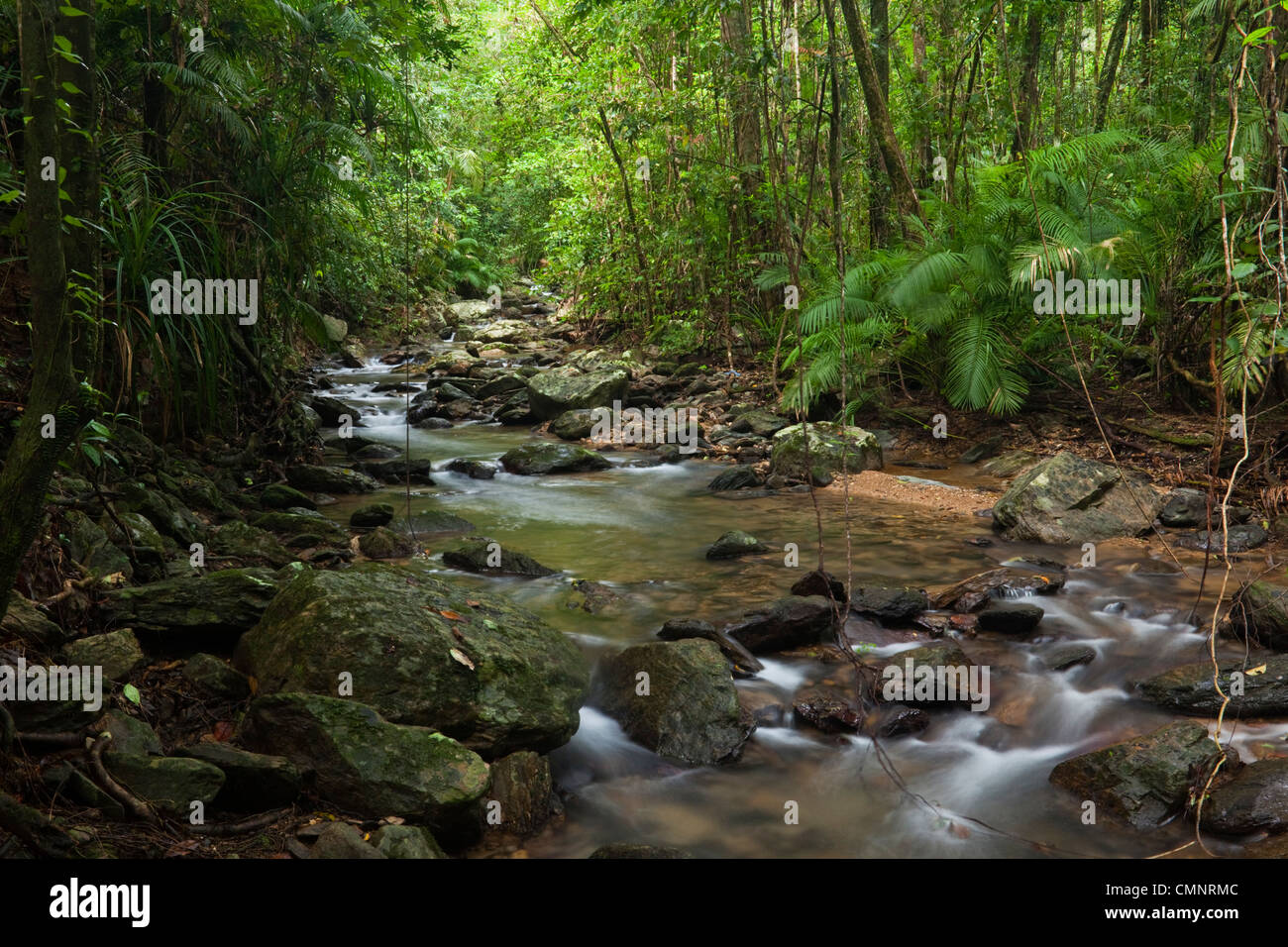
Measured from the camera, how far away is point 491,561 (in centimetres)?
584

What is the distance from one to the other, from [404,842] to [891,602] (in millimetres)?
3148

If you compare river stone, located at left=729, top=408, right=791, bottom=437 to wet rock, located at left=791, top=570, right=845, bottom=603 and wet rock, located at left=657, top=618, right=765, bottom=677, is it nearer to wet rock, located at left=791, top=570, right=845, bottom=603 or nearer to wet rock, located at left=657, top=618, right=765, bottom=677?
wet rock, located at left=791, top=570, right=845, bottom=603

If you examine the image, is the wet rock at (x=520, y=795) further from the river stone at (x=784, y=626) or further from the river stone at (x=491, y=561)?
the river stone at (x=491, y=561)

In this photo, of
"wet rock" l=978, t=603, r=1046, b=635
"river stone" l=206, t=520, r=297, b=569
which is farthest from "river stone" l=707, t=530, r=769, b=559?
"river stone" l=206, t=520, r=297, b=569

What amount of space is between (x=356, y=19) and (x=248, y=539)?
433 cm

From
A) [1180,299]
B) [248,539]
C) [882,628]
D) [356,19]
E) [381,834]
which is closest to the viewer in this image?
[381,834]

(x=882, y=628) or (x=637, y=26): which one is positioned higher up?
(x=637, y=26)

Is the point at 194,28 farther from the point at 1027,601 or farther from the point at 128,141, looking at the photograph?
the point at 1027,601

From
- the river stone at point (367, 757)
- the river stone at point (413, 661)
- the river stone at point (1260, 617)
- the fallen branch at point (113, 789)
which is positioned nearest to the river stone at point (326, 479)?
the river stone at point (413, 661)

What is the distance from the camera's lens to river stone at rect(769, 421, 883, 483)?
324 inches

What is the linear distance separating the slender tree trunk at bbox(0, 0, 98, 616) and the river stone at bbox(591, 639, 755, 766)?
2497mm

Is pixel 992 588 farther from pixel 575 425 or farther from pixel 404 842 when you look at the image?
pixel 575 425
